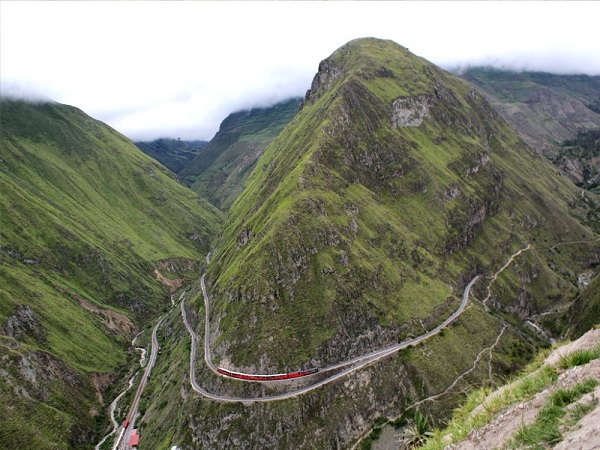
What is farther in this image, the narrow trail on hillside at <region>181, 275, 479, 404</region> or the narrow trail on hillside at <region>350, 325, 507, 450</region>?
the narrow trail on hillside at <region>181, 275, 479, 404</region>

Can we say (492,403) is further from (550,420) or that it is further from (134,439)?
(134,439)

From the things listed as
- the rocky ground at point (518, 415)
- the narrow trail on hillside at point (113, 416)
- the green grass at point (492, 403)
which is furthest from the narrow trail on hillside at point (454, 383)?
the rocky ground at point (518, 415)

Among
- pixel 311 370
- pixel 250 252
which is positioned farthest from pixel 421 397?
pixel 250 252

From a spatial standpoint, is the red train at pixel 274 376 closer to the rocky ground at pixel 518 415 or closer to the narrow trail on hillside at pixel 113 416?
the narrow trail on hillside at pixel 113 416

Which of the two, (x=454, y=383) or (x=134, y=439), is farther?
(x=134, y=439)

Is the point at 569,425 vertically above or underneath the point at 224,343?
above

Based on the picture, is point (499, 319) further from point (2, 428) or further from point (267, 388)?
point (2, 428)

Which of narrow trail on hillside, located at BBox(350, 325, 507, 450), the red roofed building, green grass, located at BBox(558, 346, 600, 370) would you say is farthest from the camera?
the red roofed building

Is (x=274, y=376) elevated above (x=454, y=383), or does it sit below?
above

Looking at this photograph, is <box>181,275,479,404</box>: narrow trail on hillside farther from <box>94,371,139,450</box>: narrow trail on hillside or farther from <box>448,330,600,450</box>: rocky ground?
<box>448,330,600,450</box>: rocky ground

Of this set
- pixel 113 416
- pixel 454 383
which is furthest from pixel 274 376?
pixel 113 416

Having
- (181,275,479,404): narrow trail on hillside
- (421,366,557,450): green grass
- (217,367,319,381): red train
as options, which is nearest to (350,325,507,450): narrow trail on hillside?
(181,275,479,404): narrow trail on hillside
